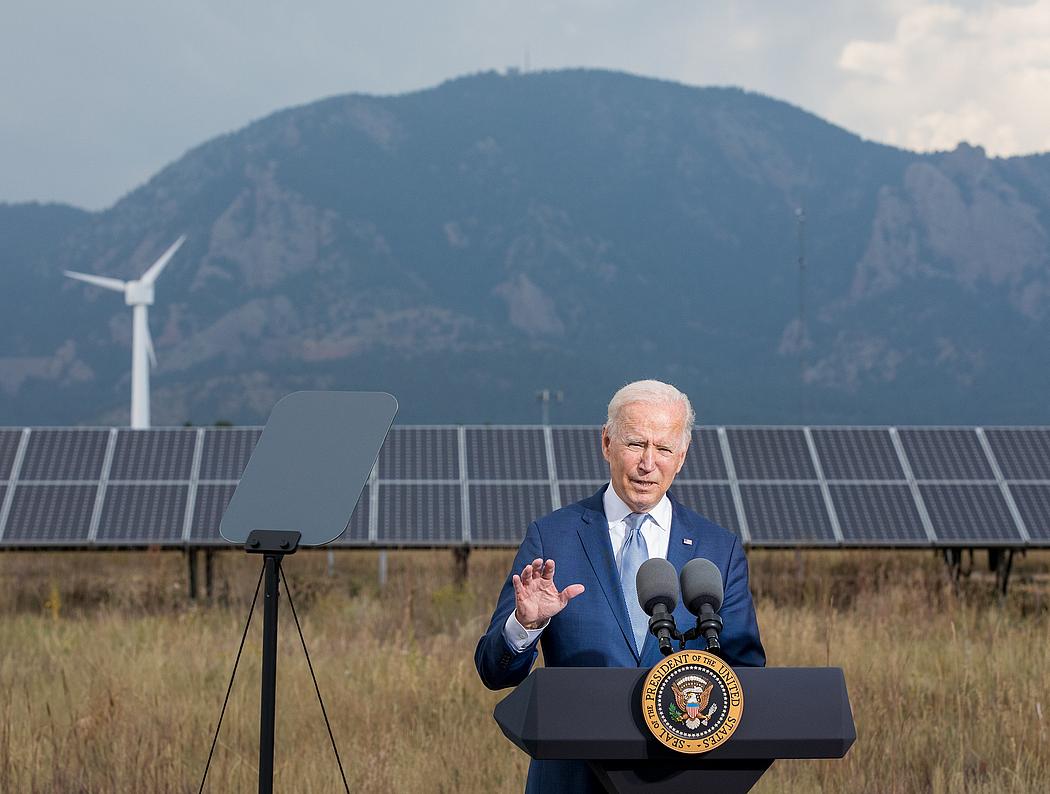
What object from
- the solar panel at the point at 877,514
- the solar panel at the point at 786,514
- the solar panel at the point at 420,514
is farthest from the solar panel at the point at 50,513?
the solar panel at the point at 877,514

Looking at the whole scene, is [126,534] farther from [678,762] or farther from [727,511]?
[678,762]

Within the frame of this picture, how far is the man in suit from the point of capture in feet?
15.1

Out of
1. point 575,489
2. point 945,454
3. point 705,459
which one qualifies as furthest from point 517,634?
point 945,454

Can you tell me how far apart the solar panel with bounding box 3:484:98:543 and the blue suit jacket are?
12933 millimetres

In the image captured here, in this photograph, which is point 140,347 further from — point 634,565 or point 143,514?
point 634,565

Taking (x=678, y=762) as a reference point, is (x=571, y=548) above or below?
above

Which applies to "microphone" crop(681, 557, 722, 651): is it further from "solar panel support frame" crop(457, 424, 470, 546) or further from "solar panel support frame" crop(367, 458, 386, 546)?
"solar panel support frame" crop(457, 424, 470, 546)

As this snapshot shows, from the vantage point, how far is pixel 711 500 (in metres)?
17.0

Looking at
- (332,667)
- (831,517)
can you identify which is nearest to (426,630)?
(332,667)

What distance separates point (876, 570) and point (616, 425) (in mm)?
14320

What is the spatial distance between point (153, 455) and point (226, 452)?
1.06 meters

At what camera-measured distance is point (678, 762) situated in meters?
3.74

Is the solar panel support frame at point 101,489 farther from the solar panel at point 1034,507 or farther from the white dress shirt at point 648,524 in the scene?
the white dress shirt at point 648,524

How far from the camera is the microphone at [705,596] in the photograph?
3.74 meters
